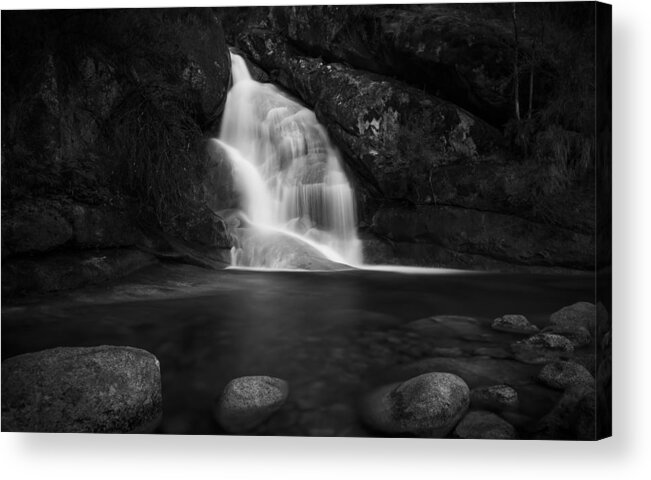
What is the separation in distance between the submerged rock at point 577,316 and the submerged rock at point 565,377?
249mm

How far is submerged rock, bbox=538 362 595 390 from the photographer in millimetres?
2779

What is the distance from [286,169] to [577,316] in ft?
7.53

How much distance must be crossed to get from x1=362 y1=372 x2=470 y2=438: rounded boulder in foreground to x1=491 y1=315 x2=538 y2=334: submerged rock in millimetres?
418

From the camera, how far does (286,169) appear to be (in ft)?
12.6

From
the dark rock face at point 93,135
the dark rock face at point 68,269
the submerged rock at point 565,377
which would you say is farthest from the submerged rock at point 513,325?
the dark rock face at point 68,269

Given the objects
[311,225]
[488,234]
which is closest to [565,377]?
[488,234]

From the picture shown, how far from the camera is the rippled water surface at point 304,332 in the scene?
2.86 metres

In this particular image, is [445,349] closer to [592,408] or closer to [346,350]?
[346,350]

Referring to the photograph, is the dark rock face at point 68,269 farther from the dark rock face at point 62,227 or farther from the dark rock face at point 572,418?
the dark rock face at point 572,418

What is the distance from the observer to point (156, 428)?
2.88 metres

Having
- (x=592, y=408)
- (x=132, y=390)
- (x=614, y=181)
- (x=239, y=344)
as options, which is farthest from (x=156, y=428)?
(x=614, y=181)

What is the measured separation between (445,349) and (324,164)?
191 centimetres

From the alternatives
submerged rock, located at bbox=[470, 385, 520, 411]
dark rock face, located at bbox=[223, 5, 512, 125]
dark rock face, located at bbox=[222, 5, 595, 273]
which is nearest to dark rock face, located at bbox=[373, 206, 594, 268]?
dark rock face, located at bbox=[222, 5, 595, 273]

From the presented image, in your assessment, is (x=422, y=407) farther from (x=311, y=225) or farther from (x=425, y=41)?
(x=425, y=41)
